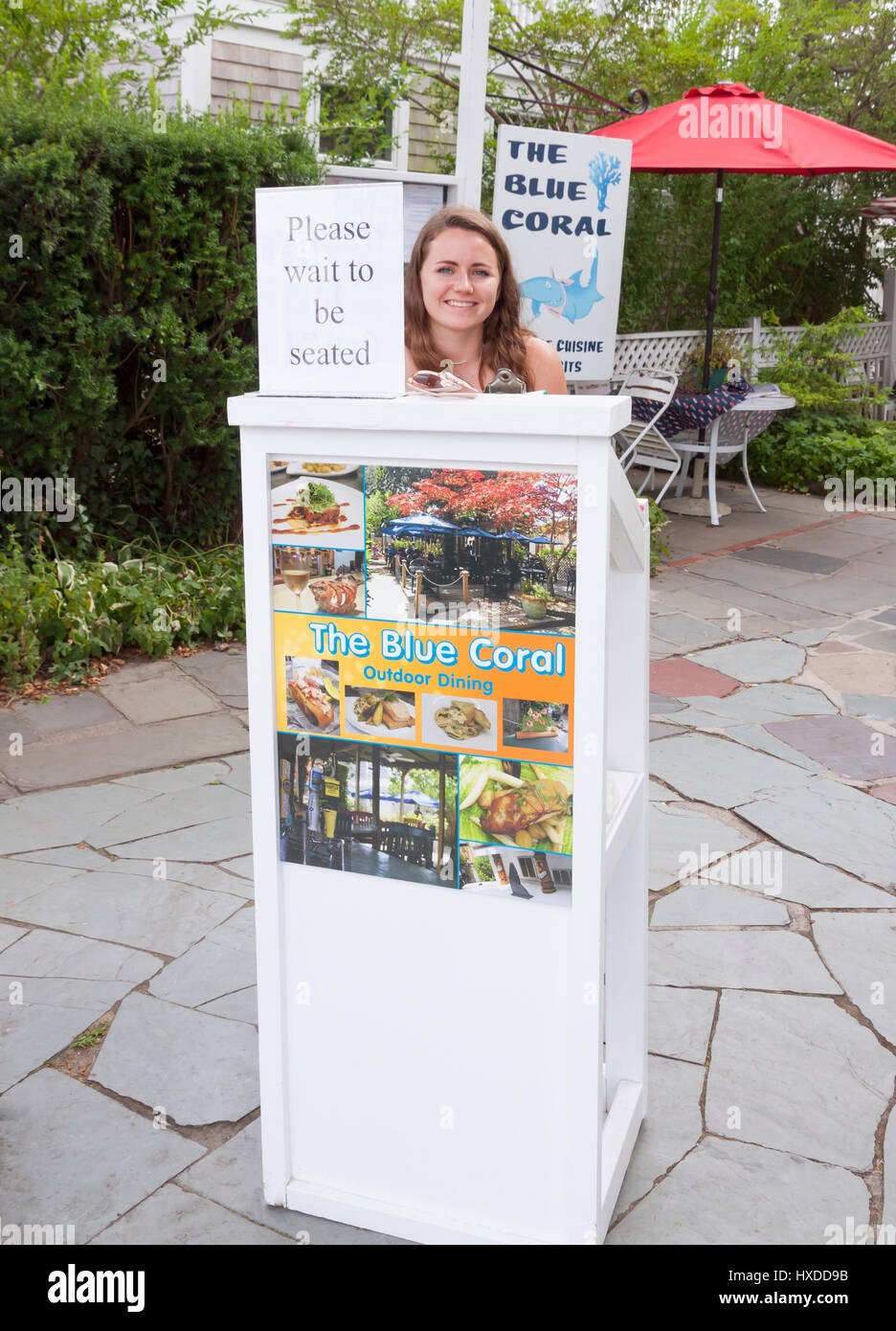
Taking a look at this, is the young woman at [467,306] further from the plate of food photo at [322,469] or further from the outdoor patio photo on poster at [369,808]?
the outdoor patio photo on poster at [369,808]

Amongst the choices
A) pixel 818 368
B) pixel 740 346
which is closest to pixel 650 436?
pixel 740 346

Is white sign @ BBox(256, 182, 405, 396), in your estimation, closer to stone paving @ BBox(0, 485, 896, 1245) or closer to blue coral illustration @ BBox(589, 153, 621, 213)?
stone paving @ BBox(0, 485, 896, 1245)

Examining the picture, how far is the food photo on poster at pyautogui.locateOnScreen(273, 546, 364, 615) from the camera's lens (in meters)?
1.90

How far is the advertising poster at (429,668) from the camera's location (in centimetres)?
181

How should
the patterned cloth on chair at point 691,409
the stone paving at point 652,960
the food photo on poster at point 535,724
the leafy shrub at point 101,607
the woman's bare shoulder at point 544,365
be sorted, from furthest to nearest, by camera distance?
the patterned cloth on chair at point 691,409
the leafy shrub at point 101,607
the woman's bare shoulder at point 544,365
the stone paving at point 652,960
the food photo on poster at point 535,724

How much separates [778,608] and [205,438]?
311 cm

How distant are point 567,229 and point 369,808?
16.7 ft

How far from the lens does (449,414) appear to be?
5.81 ft

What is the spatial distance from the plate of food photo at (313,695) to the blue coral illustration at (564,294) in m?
4.83

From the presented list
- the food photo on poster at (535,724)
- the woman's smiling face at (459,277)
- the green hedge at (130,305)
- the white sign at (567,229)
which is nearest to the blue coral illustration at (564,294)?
the white sign at (567,229)

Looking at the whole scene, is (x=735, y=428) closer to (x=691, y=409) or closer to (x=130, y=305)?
(x=691, y=409)

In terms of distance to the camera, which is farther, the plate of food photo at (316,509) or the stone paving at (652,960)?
the stone paving at (652,960)

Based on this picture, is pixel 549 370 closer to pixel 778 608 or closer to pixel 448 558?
pixel 448 558
